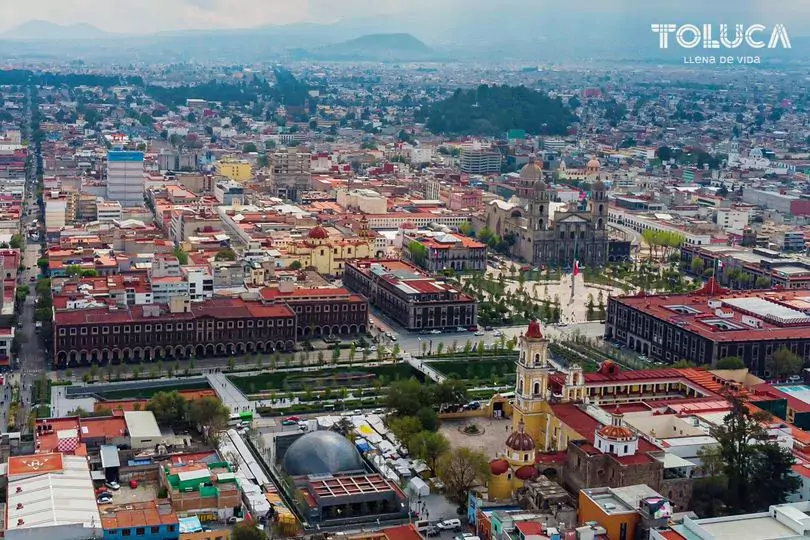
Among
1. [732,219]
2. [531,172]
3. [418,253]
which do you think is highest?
[531,172]

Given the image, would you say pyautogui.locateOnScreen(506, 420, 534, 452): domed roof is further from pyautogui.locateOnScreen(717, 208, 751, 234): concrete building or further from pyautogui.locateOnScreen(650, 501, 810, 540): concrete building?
pyautogui.locateOnScreen(717, 208, 751, 234): concrete building

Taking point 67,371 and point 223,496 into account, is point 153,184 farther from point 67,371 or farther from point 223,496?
point 223,496

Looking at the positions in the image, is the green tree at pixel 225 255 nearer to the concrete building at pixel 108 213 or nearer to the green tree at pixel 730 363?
the concrete building at pixel 108 213

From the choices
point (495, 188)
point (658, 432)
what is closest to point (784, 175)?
point (495, 188)

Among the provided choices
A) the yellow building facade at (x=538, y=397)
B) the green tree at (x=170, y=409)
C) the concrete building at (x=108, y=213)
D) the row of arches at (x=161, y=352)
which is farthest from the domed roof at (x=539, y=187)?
the green tree at (x=170, y=409)

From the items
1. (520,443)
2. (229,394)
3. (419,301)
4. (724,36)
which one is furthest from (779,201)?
(724,36)

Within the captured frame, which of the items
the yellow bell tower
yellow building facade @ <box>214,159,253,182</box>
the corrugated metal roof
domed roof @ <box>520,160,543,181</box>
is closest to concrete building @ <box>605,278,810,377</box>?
the yellow bell tower

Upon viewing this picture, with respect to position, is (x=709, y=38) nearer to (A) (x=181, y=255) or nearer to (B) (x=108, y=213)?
(B) (x=108, y=213)
